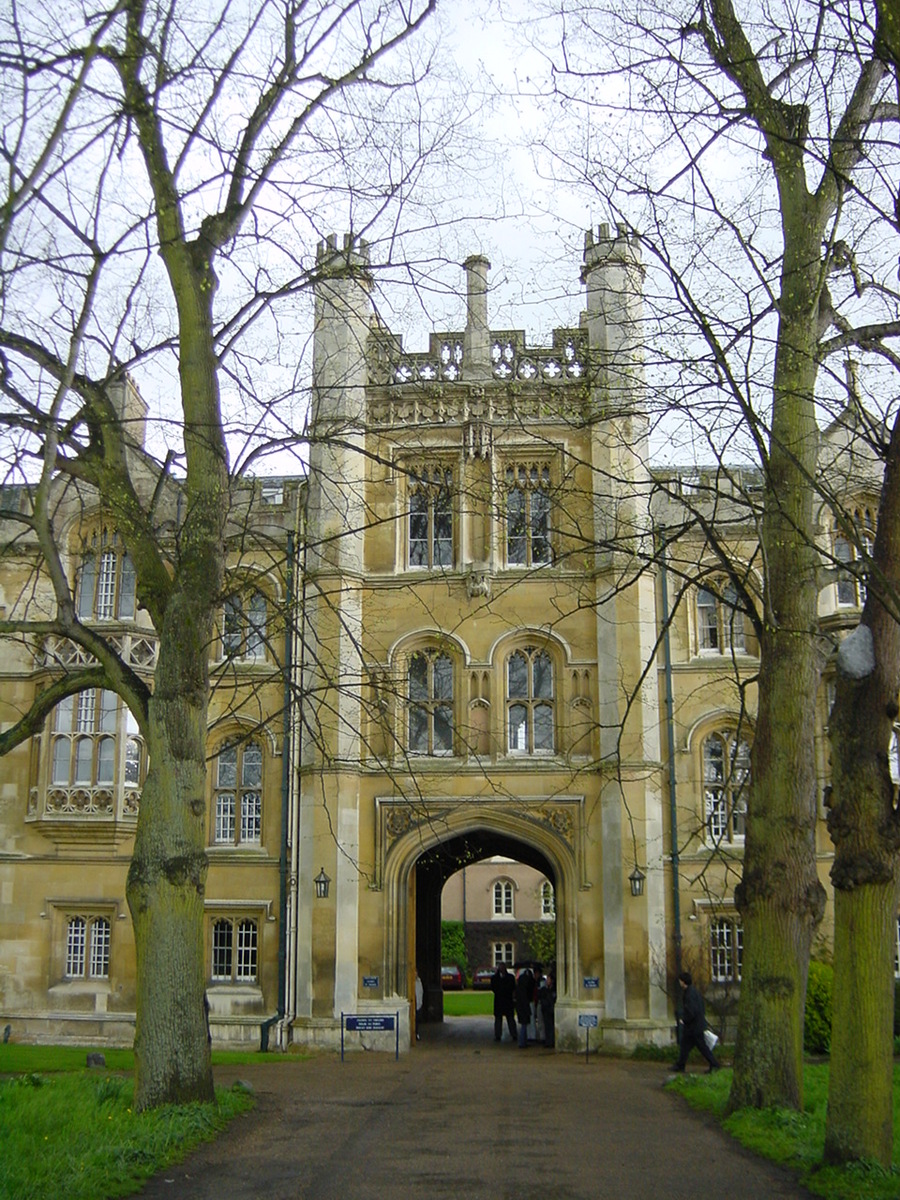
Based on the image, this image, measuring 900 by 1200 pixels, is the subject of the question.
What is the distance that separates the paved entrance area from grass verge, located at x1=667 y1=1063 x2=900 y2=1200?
0.18m

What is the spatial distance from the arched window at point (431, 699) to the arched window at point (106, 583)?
5.53 metres

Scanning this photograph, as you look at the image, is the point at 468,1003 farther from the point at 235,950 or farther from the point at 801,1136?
the point at 801,1136

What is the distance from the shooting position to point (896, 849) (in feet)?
28.0

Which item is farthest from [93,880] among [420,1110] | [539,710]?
[420,1110]

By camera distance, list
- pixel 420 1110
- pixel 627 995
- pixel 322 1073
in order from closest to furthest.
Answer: pixel 420 1110 → pixel 322 1073 → pixel 627 995

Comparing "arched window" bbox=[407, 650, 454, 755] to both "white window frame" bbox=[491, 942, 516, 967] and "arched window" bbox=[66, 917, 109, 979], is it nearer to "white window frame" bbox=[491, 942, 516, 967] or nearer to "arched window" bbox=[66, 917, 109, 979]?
"arched window" bbox=[66, 917, 109, 979]

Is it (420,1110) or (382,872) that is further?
(382,872)

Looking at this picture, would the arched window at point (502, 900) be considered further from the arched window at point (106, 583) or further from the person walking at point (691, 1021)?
the person walking at point (691, 1021)

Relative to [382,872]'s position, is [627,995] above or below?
below

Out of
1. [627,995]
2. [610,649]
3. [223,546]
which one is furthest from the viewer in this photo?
[610,649]

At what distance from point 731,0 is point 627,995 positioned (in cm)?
1493

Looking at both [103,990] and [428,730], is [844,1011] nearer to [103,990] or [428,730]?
[428,730]

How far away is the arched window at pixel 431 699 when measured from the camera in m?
22.5

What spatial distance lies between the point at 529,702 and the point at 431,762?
2036mm
